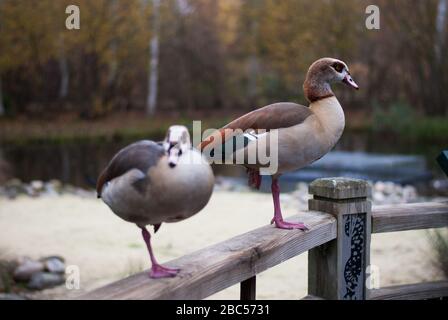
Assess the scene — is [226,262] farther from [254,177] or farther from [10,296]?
[10,296]

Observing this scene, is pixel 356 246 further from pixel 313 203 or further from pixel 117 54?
pixel 117 54

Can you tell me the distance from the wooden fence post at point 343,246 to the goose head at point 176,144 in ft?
3.05

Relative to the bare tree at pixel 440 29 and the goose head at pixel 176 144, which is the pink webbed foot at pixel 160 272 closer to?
the goose head at pixel 176 144

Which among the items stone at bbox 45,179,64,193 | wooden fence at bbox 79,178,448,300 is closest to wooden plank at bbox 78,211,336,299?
wooden fence at bbox 79,178,448,300

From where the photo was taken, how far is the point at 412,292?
244cm

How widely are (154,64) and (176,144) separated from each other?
1546 centimetres

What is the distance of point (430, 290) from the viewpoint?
98.9 inches

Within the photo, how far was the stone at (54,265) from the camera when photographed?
488 cm

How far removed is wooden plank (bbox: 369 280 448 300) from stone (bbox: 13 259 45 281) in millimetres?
3322

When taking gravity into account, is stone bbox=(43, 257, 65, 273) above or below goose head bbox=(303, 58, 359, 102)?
below

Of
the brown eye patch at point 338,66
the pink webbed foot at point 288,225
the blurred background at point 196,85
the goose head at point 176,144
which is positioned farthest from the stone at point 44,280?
the goose head at point 176,144

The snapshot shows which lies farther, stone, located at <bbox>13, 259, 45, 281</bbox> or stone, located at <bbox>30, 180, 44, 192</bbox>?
stone, located at <bbox>30, 180, 44, 192</bbox>

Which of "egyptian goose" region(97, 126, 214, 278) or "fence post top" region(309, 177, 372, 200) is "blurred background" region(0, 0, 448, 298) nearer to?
"fence post top" region(309, 177, 372, 200)

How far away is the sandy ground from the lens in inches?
178
